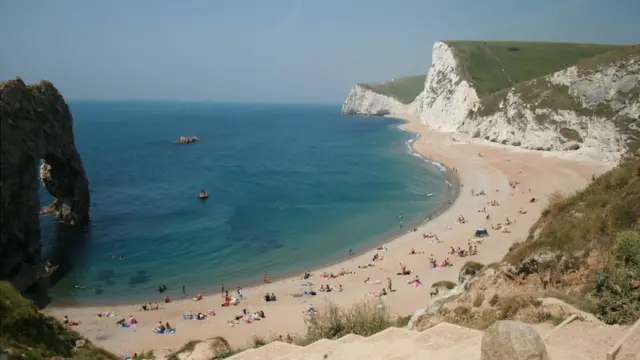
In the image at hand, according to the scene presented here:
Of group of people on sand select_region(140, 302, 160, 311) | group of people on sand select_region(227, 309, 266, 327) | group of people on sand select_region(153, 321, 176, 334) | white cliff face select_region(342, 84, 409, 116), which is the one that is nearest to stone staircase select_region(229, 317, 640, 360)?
group of people on sand select_region(227, 309, 266, 327)

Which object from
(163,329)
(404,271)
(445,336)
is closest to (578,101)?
(404,271)

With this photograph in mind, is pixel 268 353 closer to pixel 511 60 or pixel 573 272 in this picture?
pixel 573 272

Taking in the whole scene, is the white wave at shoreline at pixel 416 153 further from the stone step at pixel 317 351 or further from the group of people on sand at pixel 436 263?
the stone step at pixel 317 351

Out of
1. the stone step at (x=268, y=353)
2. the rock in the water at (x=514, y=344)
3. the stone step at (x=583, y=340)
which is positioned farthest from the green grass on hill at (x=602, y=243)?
the stone step at (x=268, y=353)

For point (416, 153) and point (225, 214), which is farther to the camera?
point (416, 153)

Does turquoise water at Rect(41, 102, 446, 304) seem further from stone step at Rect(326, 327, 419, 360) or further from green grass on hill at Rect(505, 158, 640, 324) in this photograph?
green grass on hill at Rect(505, 158, 640, 324)

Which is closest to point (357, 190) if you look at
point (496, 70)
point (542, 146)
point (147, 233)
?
point (147, 233)
